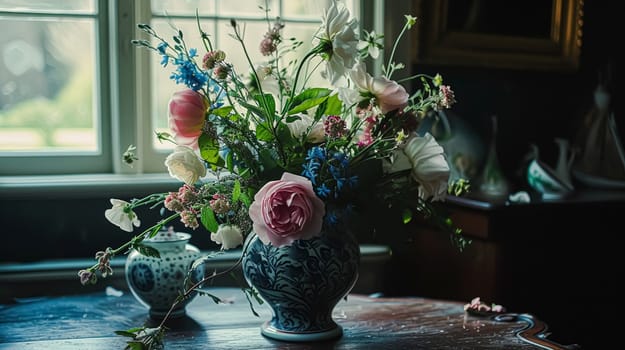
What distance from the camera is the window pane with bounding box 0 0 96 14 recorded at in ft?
7.95

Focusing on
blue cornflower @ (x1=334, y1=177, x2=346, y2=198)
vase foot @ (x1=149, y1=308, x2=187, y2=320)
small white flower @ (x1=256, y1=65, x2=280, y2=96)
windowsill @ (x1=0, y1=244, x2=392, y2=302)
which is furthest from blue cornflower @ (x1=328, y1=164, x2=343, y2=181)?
windowsill @ (x1=0, y1=244, x2=392, y2=302)

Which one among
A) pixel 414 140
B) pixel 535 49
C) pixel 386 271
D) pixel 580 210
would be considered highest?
pixel 535 49

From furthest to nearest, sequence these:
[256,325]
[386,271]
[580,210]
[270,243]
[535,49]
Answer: [535,49], [386,271], [580,210], [256,325], [270,243]

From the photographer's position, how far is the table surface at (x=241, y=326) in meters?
1.60

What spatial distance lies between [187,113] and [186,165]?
10 centimetres

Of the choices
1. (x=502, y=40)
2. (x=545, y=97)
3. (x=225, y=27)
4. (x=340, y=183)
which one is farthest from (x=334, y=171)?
(x=545, y=97)

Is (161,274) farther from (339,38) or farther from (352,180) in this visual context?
(339,38)

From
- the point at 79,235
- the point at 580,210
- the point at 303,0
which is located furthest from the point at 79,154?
the point at 580,210

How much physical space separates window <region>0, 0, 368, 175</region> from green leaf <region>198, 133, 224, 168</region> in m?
1.04

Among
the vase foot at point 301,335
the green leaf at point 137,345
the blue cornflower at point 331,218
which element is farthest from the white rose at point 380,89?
the green leaf at point 137,345

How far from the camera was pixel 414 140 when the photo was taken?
5.00 feet

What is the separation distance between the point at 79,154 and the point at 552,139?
1.69 metres

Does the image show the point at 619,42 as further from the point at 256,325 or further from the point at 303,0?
the point at 256,325

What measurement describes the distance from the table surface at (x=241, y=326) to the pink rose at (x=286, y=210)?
282 mm
